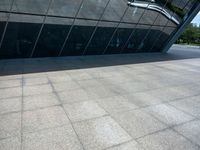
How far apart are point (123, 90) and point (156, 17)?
40.5 feet

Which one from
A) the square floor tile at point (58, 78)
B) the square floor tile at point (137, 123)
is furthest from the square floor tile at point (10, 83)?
the square floor tile at point (137, 123)

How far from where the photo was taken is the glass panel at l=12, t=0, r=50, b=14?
12.2 meters

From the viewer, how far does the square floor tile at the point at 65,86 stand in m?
8.21

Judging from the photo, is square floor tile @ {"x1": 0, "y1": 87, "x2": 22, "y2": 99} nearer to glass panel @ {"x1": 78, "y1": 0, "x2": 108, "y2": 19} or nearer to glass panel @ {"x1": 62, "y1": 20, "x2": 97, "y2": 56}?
glass panel @ {"x1": 62, "y1": 20, "x2": 97, "y2": 56}

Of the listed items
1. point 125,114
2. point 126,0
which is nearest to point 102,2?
point 126,0

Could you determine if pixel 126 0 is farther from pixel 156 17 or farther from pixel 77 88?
pixel 77 88

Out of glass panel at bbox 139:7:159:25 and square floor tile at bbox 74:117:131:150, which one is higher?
glass panel at bbox 139:7:159:25

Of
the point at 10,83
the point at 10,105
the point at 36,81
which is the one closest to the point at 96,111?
the point at 10,105

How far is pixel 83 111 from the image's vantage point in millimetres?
6145

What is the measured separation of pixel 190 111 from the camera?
21.2 ft

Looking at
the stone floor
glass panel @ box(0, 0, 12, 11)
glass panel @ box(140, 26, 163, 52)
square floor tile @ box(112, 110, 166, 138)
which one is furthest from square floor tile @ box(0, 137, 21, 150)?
glass panel @ box(140, 26, 163, 52)

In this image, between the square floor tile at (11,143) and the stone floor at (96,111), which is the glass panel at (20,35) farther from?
the square floor tile at (11,143)

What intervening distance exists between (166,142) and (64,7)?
38.7 feet

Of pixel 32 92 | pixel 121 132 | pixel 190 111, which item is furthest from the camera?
pixel 32 92
